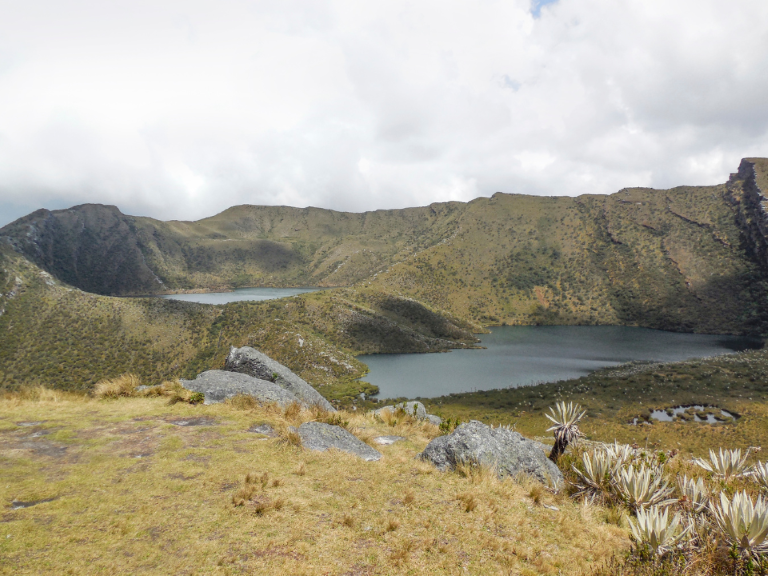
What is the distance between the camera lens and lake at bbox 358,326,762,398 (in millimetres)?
70700

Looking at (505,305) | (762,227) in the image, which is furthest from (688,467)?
(762,227)

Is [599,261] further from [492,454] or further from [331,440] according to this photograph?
[331,440]

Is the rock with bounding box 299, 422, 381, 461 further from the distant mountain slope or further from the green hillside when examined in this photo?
the distant mountain slope

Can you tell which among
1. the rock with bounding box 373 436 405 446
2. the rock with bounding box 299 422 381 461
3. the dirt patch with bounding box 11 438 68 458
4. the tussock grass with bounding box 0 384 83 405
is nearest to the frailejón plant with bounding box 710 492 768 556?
the rock with bounding box 299 422 381 461

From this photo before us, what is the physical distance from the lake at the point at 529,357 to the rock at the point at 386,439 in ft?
174

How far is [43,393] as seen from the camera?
1284 cm

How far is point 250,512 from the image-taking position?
641cm

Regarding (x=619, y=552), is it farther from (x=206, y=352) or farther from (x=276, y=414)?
(x=206, y=352)

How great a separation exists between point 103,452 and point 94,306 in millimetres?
81053

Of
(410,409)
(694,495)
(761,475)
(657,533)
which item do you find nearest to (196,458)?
(657,533)

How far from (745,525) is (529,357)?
89794 millimetres

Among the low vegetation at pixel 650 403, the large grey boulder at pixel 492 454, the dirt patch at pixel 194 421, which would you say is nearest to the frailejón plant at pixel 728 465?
the large grey boulder at pixel 492 454

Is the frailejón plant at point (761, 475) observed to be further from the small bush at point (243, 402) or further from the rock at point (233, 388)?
the small bush at point (243, 402)

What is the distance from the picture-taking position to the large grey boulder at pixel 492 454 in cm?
940
